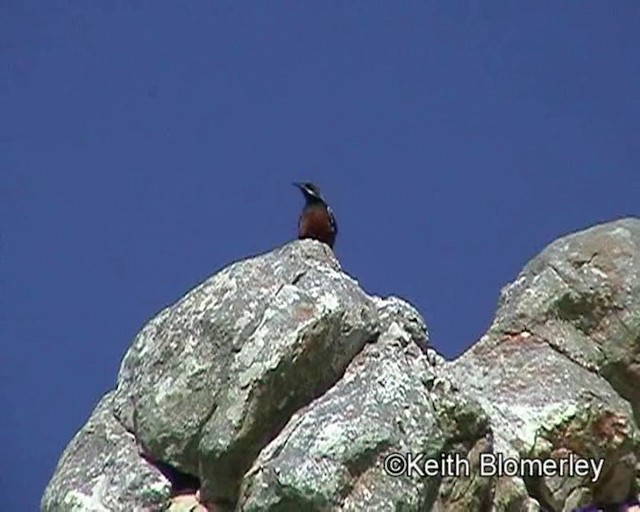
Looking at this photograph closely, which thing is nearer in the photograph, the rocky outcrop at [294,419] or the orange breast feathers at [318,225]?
the rocky outcrop at [294,419]

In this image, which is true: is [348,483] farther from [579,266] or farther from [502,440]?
[579,266]

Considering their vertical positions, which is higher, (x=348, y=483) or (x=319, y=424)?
(x=319, y=424)

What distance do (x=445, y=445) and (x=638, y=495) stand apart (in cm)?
215

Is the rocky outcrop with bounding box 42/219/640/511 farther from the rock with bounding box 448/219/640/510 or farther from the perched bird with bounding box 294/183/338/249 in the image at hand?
the perched bird with bounding box 294/183/338/249

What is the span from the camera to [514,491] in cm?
468

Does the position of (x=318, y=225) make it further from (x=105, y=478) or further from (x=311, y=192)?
(x=105, y=478)

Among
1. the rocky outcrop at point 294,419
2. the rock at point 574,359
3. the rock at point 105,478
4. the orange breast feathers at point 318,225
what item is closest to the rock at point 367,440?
the rocky outcrop at point 294,419

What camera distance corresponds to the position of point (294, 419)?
13.9 feet

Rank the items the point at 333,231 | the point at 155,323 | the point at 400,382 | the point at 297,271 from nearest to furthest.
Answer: the point at 400,382, the point at 297,271, the point at 155,323, the point at 333,231

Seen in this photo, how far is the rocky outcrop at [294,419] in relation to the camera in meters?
4.05

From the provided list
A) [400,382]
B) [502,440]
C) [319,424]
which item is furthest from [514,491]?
[319,424]

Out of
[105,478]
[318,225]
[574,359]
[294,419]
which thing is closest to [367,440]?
[294,419]

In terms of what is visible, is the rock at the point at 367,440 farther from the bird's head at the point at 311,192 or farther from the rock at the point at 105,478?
the bird's head at the point at 311,192

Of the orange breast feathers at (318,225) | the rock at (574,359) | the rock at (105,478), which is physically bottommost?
the rock at (105,478)
